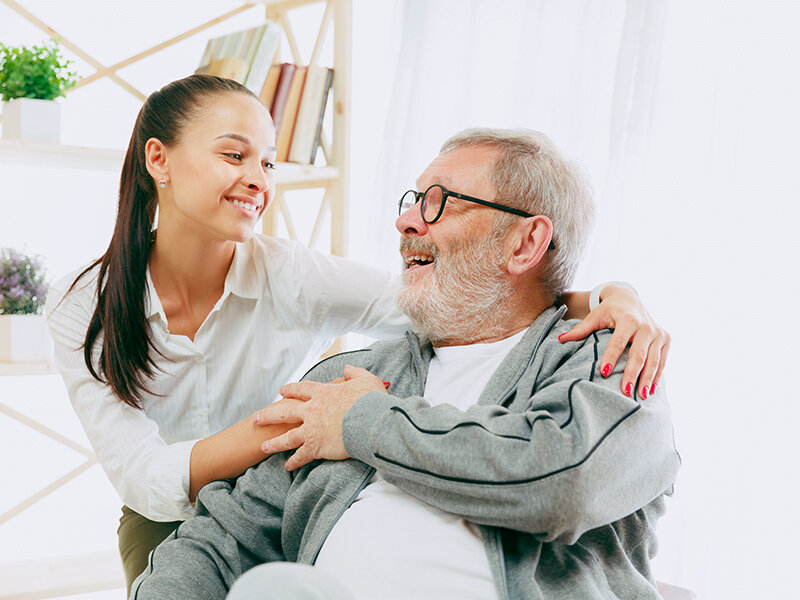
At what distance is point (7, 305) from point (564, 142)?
1.73m

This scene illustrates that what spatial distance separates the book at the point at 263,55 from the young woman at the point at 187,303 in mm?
615

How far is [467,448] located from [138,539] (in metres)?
1.06

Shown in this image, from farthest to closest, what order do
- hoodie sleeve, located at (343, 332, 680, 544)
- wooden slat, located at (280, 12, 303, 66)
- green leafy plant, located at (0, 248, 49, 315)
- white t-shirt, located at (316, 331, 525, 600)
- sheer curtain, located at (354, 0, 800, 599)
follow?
wooden slat, located at (280, 12, 303, 66) → green leafy plant, located at (0, 248, 49, 315) → sheer curtain, located at (354, 0, 800, 599) → white t-shirt, located at (316, 331, 525, 600) → hoodie sleeve, located at (343, 332, 680, 544)

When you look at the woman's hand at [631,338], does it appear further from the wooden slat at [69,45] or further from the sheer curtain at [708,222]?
the wooden slat at [69,45]

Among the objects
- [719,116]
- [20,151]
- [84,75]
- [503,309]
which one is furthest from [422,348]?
[84,75]

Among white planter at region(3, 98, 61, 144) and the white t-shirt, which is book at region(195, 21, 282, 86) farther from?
the white t-shirt

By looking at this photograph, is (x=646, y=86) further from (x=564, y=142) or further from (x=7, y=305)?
(x=7, y=305)

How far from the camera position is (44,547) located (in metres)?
2.88

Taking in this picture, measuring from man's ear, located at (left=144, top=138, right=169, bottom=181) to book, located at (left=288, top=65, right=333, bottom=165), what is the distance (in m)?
0.80

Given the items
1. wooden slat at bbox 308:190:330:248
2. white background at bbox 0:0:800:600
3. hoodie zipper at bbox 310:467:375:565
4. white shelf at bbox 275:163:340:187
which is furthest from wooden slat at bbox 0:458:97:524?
hoodie zipper at bbox 310:467:375:565

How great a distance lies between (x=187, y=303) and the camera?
6.16 feet

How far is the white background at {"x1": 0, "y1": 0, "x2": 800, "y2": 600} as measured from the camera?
159cm

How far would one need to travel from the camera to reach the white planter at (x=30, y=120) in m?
2.28

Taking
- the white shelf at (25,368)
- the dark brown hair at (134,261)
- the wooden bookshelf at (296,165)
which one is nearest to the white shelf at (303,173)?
the wooden bookshelf at (296,165)
